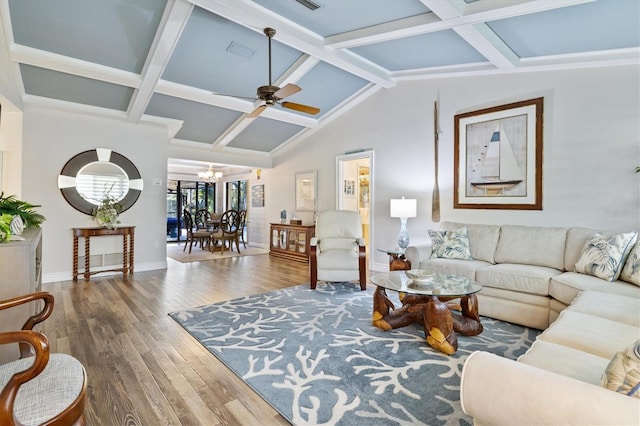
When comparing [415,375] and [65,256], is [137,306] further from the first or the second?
[415,375]

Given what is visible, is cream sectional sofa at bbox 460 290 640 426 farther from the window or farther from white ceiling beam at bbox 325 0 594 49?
the window

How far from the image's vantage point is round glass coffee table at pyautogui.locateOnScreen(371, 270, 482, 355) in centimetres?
243

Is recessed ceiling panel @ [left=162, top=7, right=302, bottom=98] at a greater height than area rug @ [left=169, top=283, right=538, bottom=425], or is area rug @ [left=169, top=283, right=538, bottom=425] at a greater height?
recessed ceiling panel @ [left=162, top=7, right=302, bottom=98]

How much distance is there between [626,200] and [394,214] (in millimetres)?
2474

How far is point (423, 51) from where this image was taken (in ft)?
13.1

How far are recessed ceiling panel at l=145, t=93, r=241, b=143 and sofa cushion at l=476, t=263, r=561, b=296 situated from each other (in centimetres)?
469

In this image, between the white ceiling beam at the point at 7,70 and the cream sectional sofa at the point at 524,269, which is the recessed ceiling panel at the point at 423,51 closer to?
the cream sectional sofa at the point at 524,269

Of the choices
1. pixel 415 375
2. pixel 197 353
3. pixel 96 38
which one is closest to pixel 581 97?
pixel 415 375

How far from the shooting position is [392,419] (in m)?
1.68

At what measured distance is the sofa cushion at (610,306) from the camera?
6.26 ft

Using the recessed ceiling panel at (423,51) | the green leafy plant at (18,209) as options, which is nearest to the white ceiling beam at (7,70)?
the green leafy plant at (18,209)

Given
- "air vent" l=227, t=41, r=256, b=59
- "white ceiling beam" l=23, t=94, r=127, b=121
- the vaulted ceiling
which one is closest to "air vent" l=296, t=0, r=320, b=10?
the vaulted ceiling

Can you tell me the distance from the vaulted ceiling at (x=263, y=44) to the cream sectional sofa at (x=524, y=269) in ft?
6.52

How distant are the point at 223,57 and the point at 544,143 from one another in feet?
13.4
